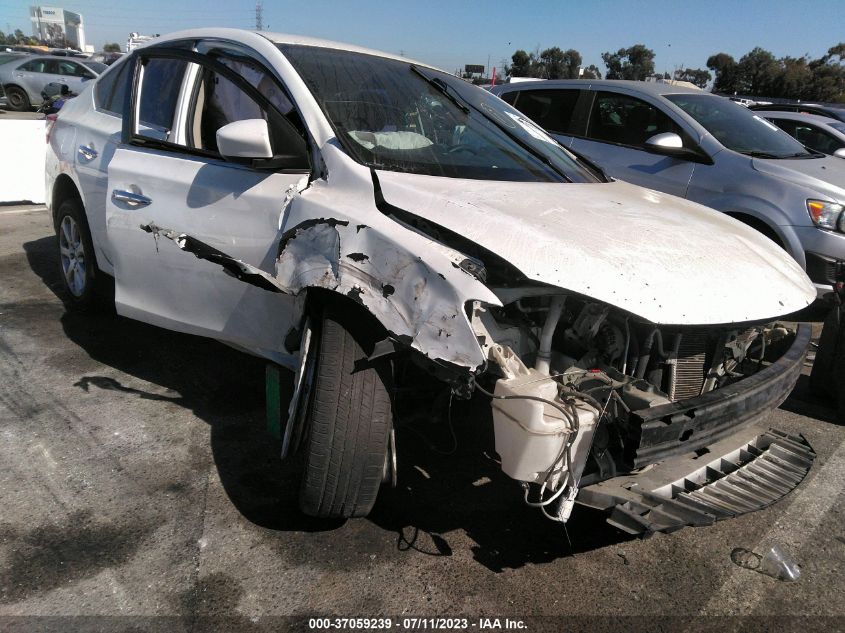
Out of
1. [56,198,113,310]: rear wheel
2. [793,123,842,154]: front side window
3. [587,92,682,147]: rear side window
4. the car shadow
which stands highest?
[587,92,682,147]: rear side window

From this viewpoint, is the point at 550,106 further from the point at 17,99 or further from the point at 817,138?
the point at 17,99

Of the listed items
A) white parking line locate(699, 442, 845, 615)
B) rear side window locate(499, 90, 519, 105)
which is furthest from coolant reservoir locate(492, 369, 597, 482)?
rear side window locate(499, 90, 519, 105)

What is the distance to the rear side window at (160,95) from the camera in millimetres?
3523

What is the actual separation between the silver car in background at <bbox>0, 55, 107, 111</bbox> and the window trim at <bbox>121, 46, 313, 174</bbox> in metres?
17.1

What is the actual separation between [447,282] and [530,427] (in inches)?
19.8

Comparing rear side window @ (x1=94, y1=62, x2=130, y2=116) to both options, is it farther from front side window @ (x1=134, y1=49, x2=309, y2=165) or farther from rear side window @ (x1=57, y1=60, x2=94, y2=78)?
rear side window @ (x1=57, y1=60, x2=94, y2=78)

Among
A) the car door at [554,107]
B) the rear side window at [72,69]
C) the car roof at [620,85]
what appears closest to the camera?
the car roof at [620,85]

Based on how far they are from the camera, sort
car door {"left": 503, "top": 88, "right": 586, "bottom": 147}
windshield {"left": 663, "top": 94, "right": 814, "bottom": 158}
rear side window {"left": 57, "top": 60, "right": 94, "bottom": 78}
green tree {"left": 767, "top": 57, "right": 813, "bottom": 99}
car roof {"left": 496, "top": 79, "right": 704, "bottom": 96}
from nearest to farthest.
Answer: windshield {"left": 663, "top": 94, "right": 814, "bottom": 158} → car roof {"left": 496, "top": 79, "right": 704, "bottom": 96} → car door {"left": 503, "top": 88, "right": 586, "bottom": 147} → rear side window {"left": 57, "top": 60, "right": 94, "bottom": 78} → green tree {"left": 767, "top": 57, "right": 813, "bottom": 99}

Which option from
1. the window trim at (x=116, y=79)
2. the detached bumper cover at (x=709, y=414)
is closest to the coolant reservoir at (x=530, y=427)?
the detached bumper cover at (x=709, y=414)

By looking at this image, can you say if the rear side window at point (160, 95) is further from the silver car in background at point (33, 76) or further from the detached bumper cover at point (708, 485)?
the silver car in background at point (33, 76)

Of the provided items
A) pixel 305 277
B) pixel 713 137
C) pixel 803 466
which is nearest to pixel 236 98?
pixel 305 277

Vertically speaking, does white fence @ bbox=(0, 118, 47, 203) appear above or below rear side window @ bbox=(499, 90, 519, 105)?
below

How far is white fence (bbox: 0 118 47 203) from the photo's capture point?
26.6 ft

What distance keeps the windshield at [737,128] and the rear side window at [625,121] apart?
0.25m
